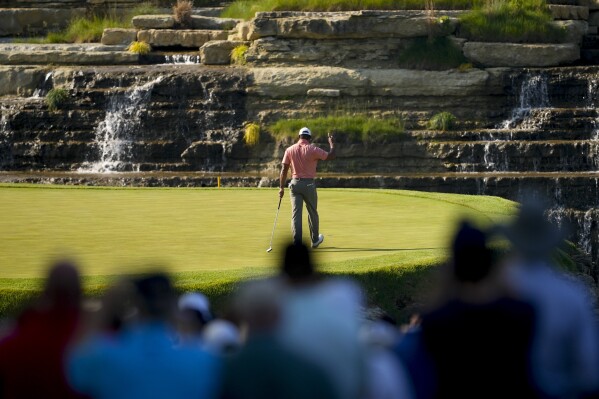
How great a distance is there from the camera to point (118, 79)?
3319 cm

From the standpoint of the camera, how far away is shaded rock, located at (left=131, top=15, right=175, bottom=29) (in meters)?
36.9

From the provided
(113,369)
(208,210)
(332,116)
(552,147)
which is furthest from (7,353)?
(332,116)

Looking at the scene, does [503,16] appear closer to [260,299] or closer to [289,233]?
[289,233]

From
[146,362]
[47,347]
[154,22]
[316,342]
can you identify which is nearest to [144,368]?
[146,362]

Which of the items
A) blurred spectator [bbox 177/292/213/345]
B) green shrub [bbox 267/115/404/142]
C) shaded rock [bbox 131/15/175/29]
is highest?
shaded rock [bbox 131/15/175/29]

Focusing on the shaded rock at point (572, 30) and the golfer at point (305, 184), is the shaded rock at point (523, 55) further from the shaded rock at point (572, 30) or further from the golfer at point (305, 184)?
the golfer at point (305, 184)

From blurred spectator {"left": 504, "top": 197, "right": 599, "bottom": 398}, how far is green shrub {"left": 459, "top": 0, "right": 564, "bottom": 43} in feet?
89.4

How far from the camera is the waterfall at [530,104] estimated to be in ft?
101

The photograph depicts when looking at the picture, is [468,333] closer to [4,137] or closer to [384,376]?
[384,376]

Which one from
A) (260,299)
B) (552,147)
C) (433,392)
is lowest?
(552,147)

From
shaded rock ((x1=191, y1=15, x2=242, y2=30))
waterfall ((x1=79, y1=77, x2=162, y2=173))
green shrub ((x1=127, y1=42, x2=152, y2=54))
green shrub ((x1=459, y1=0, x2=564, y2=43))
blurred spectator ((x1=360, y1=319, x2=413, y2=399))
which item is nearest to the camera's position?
blurred spectator ((x1=360, y1=319, x2=413, y2=399))

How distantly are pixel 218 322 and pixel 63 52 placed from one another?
29541 mm

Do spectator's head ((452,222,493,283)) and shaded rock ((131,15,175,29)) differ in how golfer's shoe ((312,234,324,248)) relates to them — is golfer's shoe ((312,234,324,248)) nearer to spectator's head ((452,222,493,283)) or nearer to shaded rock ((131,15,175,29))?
spectator's head ((452,222,493,283))

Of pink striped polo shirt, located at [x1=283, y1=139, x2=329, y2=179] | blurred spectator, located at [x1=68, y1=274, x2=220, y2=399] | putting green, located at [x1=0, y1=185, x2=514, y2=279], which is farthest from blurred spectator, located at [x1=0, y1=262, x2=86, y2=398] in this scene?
pink striped polo shirt, located at [x1=283, y1=139, x2=329, y2=179]
